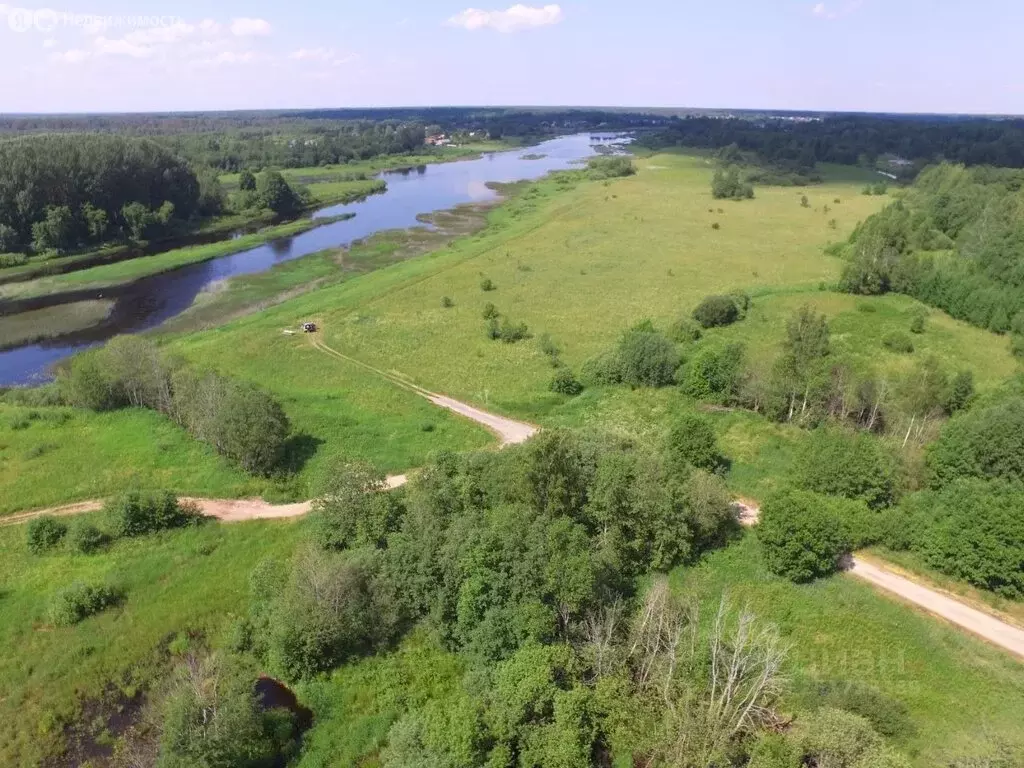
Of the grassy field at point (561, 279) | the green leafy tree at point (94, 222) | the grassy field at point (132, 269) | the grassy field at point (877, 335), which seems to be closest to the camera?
the grassy field at point (877, 335)

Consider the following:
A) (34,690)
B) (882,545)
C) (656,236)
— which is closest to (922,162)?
(656,236)

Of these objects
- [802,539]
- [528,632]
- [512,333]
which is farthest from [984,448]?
[512,333]

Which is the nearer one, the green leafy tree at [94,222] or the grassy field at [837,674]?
the grassy field at [837,674]

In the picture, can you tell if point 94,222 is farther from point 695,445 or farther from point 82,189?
point 695,445

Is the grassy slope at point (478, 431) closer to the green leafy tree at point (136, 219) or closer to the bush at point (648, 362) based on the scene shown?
the bush at point (648, 362)

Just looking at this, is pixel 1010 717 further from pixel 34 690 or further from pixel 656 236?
pixel 656 236

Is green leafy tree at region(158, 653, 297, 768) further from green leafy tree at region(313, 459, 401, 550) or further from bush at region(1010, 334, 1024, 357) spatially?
bush at region(1010, 334, 1024, 357)

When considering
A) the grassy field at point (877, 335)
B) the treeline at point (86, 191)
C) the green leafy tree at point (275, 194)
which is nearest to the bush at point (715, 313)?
the grassy field at point (877, 335)

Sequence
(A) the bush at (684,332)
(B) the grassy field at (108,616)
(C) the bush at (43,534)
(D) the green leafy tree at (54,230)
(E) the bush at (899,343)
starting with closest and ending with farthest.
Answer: (B) the grassy field at (108,616), (C) the bush at (43,534), (E) the bush at (899,343), (A) the bush at (684,332), (D) the green leafy tree at (54,230)
